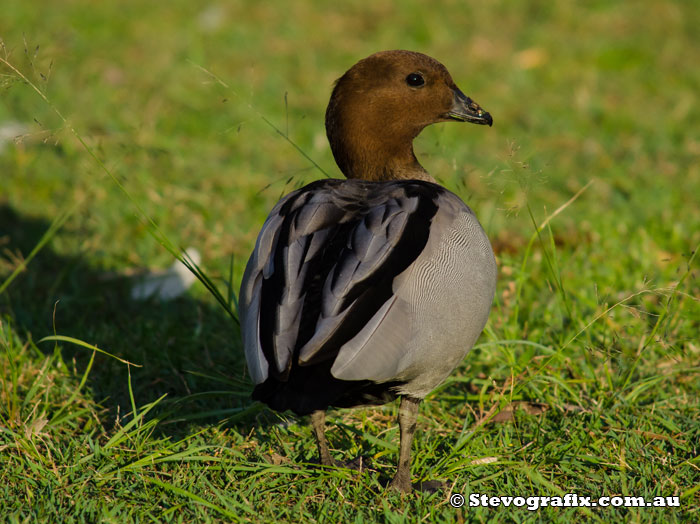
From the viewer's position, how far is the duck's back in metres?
2.49

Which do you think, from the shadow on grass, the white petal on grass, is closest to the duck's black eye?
the shadow on grass

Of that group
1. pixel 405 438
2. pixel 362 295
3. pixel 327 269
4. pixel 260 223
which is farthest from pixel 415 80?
pixel 260 223

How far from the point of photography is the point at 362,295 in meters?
2.54

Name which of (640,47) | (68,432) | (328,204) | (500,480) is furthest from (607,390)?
(640,47)

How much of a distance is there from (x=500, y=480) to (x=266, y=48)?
18.9 feet

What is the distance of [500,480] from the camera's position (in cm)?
289

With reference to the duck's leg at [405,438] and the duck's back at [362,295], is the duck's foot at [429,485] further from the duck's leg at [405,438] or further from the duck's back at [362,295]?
the duck's back at [362,295]

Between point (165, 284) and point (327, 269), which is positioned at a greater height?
point (327, 269)

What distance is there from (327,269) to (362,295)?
0.18 m

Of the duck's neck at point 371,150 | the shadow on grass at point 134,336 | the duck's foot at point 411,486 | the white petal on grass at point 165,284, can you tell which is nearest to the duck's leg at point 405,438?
the duck's foot at point 411,486

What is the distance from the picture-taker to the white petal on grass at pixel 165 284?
4.30 meters

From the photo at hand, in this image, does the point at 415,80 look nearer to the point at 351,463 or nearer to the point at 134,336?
the point at 351,463

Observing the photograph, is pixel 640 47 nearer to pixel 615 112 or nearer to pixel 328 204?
pixel 615 112

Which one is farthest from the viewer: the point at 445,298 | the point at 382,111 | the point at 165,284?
the point at 165,284
